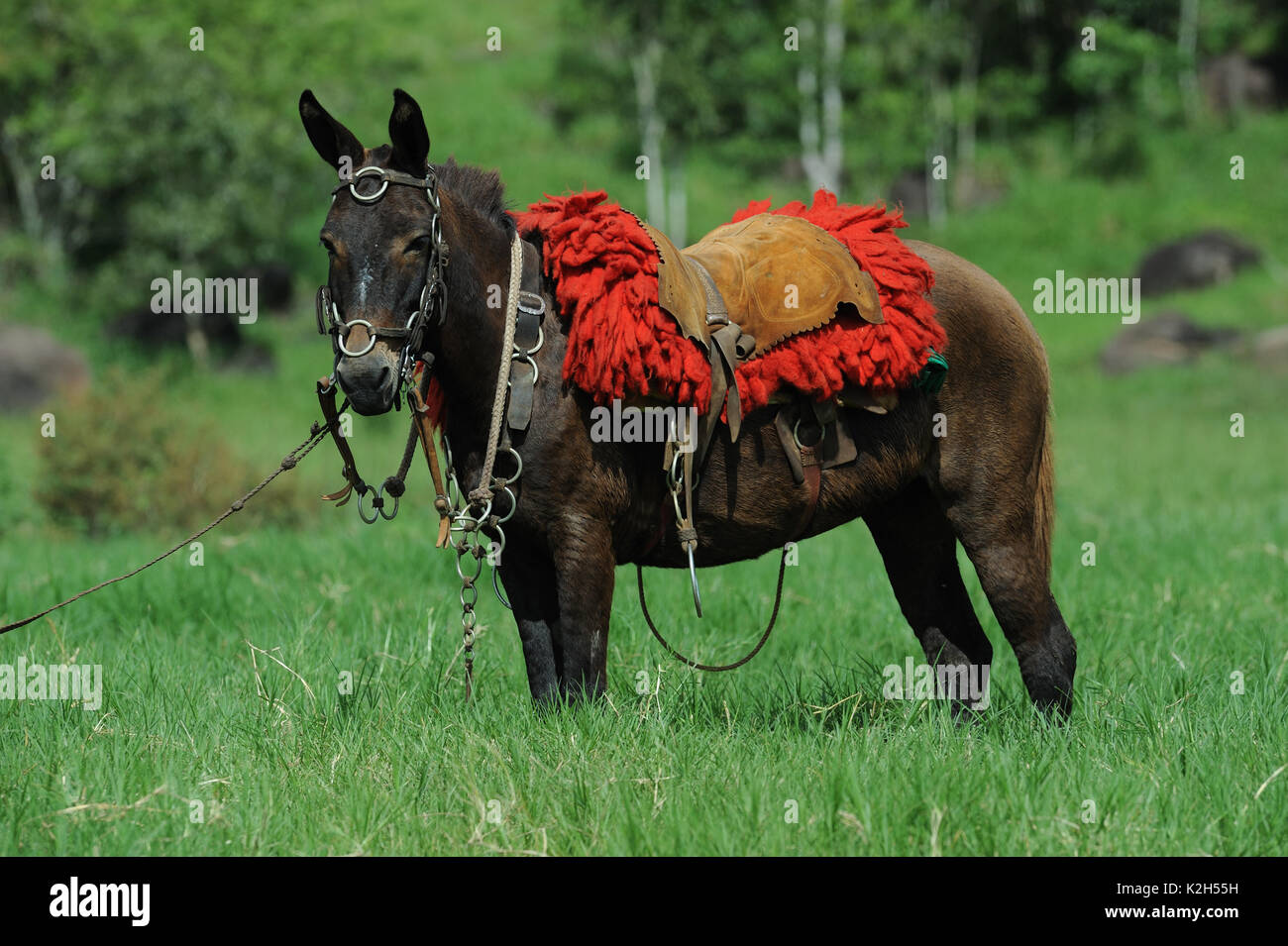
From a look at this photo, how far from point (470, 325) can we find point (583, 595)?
0.99 m

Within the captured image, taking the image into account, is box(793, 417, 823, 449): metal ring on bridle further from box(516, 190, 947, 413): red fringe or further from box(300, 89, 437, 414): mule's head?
box(300, 89, 437, 414): mule's head

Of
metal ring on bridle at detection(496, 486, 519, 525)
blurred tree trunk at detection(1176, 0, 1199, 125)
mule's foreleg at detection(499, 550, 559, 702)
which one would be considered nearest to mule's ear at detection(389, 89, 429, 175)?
metal ring on bridle at detection(496, 486, 519, 525)

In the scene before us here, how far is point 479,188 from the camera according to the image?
175 inches

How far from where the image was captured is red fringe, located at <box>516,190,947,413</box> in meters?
4.29

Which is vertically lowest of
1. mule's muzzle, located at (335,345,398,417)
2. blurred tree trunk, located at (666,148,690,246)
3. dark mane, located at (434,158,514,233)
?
mule's muzzle, located at (335,345,398,417)

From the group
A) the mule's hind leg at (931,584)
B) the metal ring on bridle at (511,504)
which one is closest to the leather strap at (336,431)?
the metal ring on bridle at (511,504)

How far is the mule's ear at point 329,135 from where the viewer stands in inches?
157

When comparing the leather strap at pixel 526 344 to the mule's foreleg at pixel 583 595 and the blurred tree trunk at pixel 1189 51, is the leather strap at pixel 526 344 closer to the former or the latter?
the mule's foreleg at pixel 583 595

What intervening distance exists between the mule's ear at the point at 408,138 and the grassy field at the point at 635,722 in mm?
1901

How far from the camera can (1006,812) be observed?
12.7 ft

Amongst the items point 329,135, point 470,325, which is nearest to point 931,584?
point 470,325

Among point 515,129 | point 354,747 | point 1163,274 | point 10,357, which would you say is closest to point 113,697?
point 354,747

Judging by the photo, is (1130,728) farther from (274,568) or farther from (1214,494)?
(1214,494)
